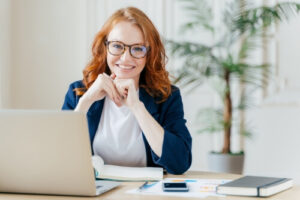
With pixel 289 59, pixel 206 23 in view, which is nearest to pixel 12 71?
pixel 206 23

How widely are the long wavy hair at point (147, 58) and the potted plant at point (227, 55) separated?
1.46m

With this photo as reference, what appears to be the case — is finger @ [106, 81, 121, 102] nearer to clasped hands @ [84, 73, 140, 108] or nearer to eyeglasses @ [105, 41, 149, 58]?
clasped hands @ [84, 73, 140, 108]

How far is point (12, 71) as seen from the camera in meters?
4.34

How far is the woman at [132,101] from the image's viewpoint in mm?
1965

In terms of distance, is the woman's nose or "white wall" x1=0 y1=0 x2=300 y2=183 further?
"white wall" x1=0 y1=0 x2=300 y2=183

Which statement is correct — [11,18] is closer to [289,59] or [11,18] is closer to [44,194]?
[289,59]

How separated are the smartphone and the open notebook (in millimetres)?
190

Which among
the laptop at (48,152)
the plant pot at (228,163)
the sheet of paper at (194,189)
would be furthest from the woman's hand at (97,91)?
the plant pot at (228,163)

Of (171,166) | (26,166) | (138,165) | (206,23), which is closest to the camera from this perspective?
(26,166)

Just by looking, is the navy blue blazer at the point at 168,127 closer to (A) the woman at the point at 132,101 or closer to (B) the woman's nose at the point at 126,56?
(A) the woman at the point at 132,101

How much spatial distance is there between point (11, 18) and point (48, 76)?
59 cm

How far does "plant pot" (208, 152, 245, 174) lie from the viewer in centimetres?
370

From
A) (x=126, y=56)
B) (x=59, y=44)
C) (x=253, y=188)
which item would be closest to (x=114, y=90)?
(x=126, y=56)

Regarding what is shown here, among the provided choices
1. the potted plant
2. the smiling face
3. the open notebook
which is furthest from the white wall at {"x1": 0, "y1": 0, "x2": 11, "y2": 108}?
the open notebook
